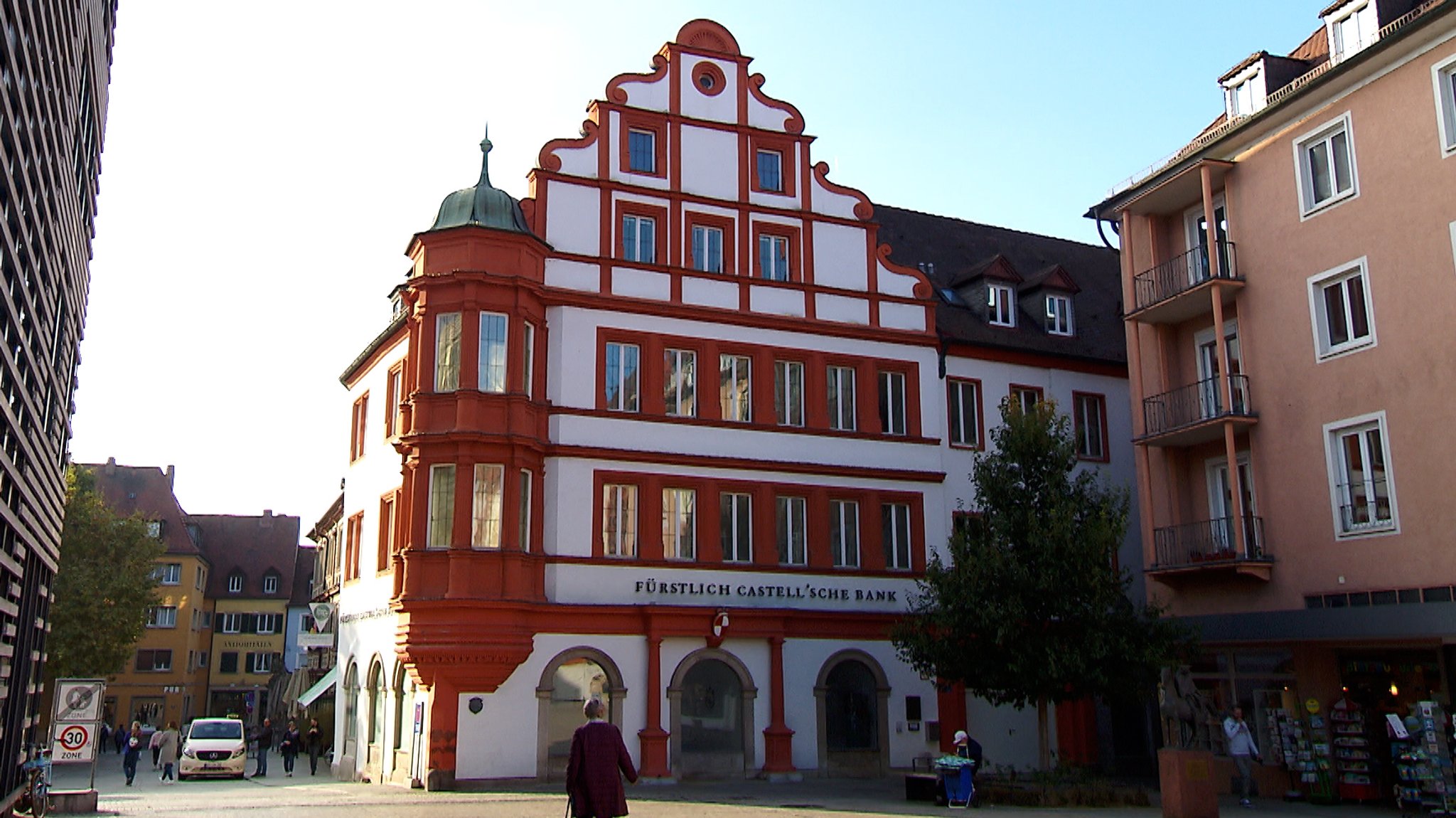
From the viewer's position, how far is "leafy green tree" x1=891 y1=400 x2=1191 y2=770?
23.5 metres

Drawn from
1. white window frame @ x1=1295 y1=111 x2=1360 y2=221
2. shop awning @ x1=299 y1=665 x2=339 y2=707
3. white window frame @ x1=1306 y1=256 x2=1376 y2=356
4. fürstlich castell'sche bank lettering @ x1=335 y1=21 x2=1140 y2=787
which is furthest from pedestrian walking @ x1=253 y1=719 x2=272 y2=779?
white window frame @ x1=1295 y1=111 x2=1360 y2=221

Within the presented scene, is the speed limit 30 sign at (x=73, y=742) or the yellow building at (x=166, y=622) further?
the yellow building at (x=166, y=622)

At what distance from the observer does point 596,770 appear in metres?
12.5

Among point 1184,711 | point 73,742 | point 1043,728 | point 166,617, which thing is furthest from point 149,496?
point 1184,711

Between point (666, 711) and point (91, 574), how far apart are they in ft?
101

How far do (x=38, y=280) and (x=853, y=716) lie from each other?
2193 cm

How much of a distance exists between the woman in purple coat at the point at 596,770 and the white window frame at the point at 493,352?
1539 centimetres

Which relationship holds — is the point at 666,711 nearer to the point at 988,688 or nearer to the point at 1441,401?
the point at 988,688

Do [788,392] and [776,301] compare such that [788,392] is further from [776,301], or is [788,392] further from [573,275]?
[573,275]

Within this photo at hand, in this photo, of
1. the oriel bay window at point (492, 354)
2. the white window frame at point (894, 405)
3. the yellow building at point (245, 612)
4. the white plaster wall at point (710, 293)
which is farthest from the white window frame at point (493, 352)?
the yellow building at point (245, 612)

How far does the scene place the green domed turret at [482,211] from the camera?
92.3 feet

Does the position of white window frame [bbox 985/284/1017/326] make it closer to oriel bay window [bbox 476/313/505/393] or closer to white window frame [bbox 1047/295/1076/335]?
white window frame [bbox 1047/295/1076/335]

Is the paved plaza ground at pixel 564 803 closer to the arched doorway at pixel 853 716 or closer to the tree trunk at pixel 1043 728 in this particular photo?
the arched doorway at pixel 853 716

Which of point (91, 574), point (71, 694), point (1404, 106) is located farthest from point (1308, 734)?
point (91, 574)
